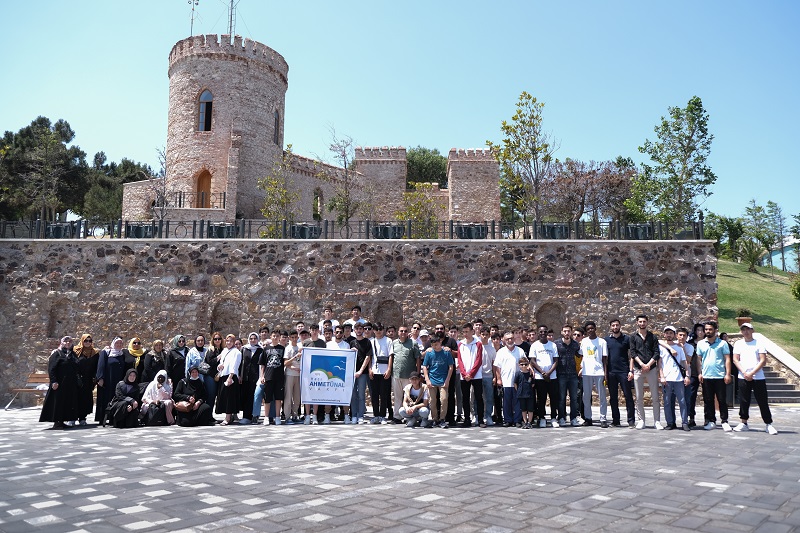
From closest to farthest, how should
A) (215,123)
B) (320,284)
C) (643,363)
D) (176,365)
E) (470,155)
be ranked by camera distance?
(643,363) < (176,365) < (320,284) < (215,123) < (470,155)

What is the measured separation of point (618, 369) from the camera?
1030cm

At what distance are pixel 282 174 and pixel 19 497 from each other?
27.8 meters

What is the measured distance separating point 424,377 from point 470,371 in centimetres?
86

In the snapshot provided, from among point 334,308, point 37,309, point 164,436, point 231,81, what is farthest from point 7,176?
point 164,436

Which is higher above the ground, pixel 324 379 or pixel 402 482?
pixel 324 379

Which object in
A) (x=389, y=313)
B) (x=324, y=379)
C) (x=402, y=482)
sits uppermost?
(x=389, y=313)

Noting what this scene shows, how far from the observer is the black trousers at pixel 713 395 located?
384 inches

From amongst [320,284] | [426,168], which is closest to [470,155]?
[426,168]

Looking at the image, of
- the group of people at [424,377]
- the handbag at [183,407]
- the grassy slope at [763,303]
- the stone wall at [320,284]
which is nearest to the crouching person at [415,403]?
the group of people at [424,377]

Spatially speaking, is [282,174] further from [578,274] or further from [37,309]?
[578,274]

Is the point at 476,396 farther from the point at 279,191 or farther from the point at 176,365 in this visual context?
the point at 279,191

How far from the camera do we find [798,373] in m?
14.7

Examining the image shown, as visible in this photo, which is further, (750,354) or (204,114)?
(204,114)

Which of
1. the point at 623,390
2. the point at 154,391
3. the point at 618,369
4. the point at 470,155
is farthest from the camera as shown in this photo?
the point at 470,155
